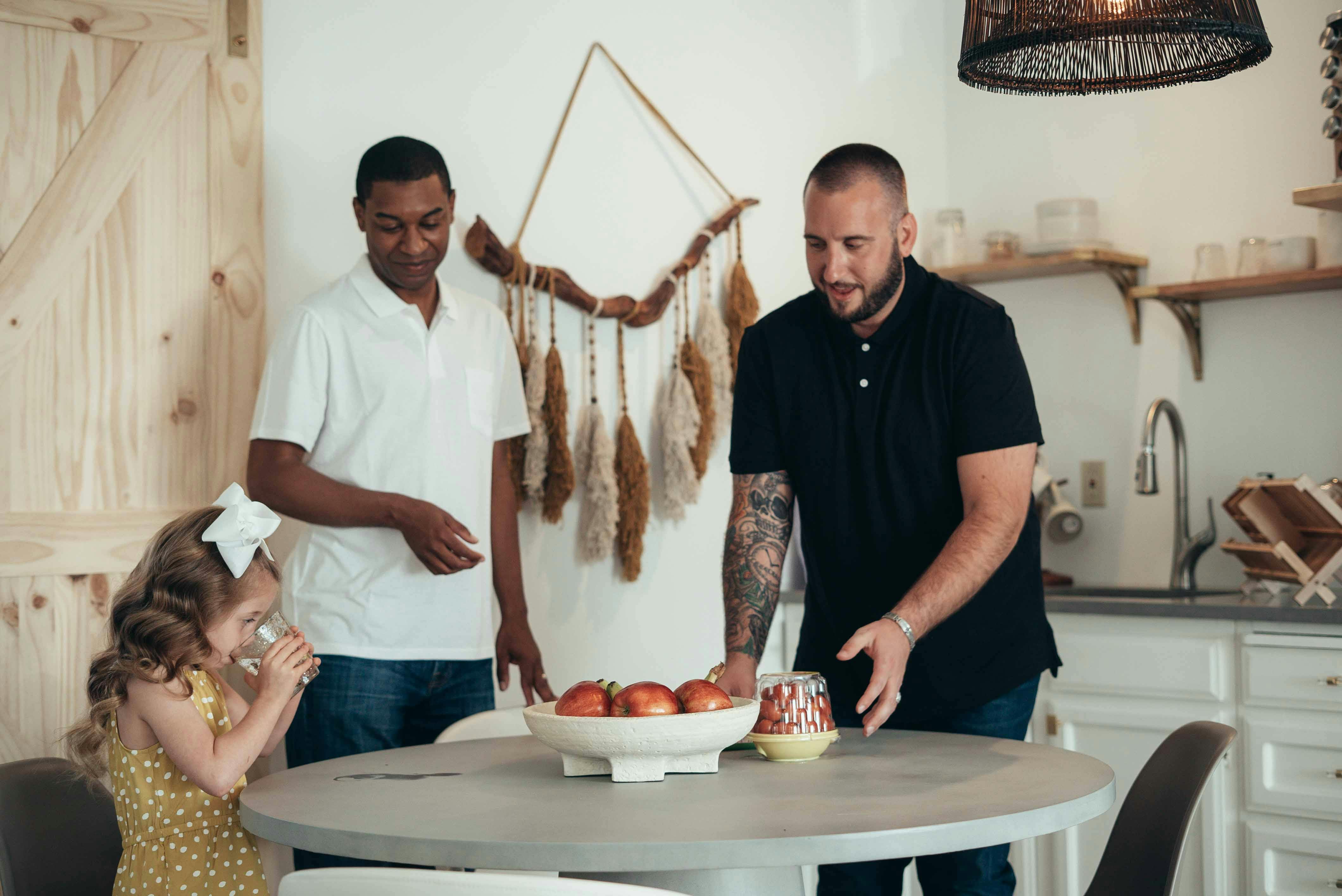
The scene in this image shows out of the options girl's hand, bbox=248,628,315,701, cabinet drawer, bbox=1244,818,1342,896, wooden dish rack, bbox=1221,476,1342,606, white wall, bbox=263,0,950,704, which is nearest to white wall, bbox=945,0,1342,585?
Result: wooden dish rack, bbox=1221,476,1342,606

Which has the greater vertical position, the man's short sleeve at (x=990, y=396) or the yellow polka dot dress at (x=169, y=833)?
the man's short sleeve at (x=990, y=396)

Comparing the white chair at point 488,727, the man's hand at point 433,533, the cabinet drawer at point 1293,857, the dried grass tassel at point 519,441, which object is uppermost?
the dried grass tassel at point 519,441

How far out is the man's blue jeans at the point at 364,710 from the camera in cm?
207

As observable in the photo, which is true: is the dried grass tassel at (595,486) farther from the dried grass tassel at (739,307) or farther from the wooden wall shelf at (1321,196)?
the wooden wall shelf at (1321,196)

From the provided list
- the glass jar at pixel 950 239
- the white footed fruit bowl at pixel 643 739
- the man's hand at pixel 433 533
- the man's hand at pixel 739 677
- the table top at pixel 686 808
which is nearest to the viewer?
the table top at pixel 686 808

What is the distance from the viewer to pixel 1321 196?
113 inches

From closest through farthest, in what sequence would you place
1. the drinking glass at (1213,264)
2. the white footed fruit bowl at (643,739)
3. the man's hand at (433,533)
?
1. the white footed fruit bowl at (643,739)
2. the man's hand at (433,533)
3. the drinking glass at (1213,264)

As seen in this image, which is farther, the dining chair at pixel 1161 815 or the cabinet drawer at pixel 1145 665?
the cabinet drawer at pixel 1145 665

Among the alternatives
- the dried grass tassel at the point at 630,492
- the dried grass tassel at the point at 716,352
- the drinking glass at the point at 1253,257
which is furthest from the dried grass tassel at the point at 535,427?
the drinking glass at the point at 1253,257

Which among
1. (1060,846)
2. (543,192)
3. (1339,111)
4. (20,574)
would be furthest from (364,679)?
(1339,111)

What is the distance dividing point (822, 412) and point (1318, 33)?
6.80ft

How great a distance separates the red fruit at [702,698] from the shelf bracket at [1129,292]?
2412mm

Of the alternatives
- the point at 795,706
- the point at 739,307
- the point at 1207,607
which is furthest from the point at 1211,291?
the point at 795,706

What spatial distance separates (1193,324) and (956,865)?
6.55ft
